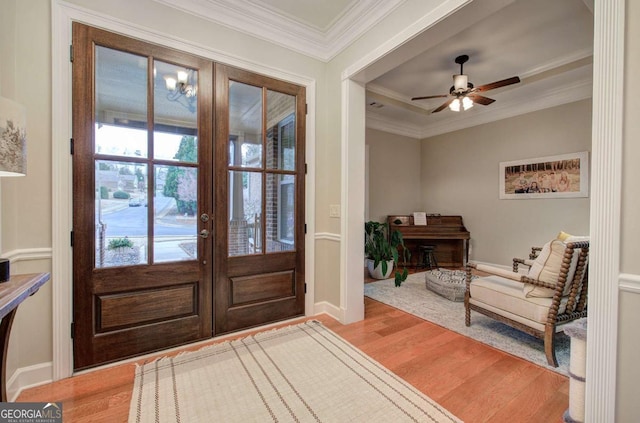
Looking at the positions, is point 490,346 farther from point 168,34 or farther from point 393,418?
point 168,34

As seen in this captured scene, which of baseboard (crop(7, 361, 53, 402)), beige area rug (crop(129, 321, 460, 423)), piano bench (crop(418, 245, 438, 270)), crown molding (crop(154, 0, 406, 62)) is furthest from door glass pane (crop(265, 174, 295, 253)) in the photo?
piano bench (crop(418, 245, 438, 270))

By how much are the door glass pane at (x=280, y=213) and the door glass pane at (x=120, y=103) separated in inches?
42.9

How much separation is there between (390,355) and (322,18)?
3.05 metres

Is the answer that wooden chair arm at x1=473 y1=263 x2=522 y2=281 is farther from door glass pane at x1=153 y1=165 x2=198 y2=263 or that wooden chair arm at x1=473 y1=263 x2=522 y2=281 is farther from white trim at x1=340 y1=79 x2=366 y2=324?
door glass pane at x1=153 y1=165 x2=198 y2=263

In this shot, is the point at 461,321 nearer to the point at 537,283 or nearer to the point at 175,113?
the point at 537,283

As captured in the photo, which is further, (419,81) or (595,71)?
(419,81)

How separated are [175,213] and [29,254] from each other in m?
0.87

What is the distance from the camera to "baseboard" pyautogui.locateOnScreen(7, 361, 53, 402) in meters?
1.64

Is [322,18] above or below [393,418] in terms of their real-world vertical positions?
above

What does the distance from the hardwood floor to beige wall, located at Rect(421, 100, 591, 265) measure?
3170 millimetres

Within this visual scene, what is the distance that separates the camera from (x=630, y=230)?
1109 millimetres

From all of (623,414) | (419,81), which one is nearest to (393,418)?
Result: (623,414)

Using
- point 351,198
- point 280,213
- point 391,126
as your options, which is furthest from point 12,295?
point 391,126

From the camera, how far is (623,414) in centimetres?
114
